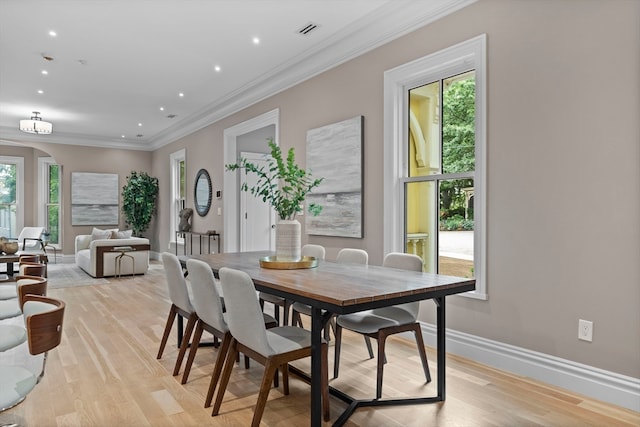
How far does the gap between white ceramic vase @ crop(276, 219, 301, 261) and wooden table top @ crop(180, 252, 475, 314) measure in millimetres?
184

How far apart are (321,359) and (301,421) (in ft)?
1.52

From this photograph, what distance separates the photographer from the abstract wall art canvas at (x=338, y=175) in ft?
13.6

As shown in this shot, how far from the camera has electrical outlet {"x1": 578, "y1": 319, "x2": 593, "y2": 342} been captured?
2.50 meters

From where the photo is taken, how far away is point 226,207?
686 centimetres

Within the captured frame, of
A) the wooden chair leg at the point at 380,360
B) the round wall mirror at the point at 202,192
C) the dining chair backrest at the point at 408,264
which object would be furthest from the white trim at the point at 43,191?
the wooden chair leg at the point at 380,360

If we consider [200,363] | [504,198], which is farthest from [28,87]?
[504,198]

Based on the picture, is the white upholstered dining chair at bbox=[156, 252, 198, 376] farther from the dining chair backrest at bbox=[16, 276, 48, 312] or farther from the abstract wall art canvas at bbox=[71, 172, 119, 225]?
the abstract wall art canvas at bbox=[71, 172, 119, 225]

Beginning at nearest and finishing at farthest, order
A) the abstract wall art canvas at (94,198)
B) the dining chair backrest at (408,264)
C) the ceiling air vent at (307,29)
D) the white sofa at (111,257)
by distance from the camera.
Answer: the dining chair backrest at (408,264)
the ceiling air vent at (307,29)
the white sofa at (111,257)
the abstract wall art canvas at (94,198)

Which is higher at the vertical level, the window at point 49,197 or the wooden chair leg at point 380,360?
the window at point 49,197

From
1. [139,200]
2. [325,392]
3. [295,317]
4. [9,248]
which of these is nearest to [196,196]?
[139,200]

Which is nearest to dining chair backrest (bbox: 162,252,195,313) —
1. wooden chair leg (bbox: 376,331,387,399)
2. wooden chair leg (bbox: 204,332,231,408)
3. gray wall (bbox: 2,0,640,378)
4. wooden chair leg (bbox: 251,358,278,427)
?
wooden chair leg (bbox: 204,332,231,408)

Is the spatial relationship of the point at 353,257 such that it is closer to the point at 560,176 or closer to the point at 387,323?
the point at 387,323

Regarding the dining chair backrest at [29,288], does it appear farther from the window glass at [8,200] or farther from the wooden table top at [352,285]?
the window glass at [8,200]

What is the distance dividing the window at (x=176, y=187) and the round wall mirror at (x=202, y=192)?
1.07 metres
